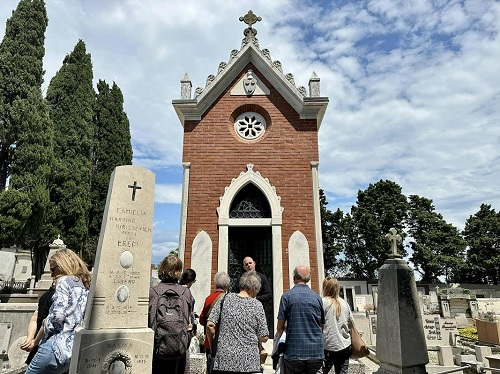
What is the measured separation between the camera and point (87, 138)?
958 inches

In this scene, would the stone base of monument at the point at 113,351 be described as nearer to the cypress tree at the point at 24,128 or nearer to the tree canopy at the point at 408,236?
the cypress tree at the point at 24,128

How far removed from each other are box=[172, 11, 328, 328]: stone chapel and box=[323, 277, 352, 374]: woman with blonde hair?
14.1 feet

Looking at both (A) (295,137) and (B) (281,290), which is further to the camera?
(A) (295,137)

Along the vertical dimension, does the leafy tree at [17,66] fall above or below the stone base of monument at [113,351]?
above

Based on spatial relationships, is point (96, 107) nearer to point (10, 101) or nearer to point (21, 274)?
point (10, 101)

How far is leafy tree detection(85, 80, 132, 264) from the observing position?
26141 millimetres

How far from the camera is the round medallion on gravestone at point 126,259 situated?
12.7ft

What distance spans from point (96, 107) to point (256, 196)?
2448 cm

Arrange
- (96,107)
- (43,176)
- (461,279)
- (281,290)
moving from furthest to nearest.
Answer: (461,279) < (96,107) < (43,176) < (281,290)

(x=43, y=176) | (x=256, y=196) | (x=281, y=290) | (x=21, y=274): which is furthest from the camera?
(x=21, y=274)

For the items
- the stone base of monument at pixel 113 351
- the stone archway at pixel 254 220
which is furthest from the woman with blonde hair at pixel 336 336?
the stone archway at pixel 254 220

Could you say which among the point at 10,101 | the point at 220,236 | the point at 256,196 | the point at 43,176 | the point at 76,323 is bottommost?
the point at 76,323

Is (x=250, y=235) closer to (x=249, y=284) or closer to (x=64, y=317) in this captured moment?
(x=249, y=284)

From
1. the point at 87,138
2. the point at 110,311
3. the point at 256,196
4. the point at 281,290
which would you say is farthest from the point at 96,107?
the point at 110,311
